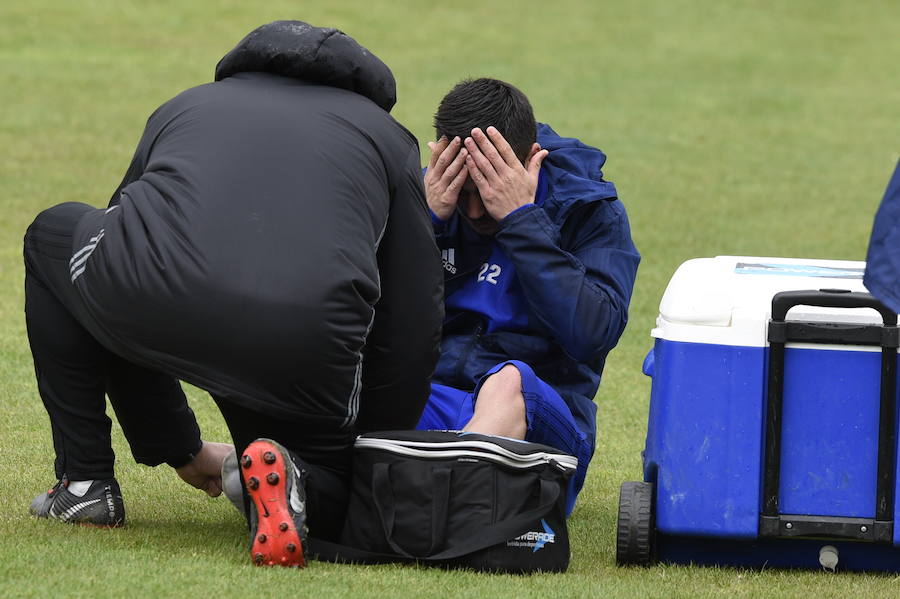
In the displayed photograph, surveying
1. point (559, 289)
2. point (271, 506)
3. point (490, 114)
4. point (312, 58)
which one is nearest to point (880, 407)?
point (559, 289)

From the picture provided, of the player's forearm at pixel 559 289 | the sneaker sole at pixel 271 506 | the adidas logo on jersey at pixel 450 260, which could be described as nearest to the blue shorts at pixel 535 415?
the player's forearm at pixel 559 289

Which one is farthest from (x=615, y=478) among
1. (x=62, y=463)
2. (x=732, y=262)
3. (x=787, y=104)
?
(x=787, y=104)

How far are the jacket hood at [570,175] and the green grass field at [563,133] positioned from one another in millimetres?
957

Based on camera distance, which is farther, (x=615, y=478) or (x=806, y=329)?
(x=615, y=478)

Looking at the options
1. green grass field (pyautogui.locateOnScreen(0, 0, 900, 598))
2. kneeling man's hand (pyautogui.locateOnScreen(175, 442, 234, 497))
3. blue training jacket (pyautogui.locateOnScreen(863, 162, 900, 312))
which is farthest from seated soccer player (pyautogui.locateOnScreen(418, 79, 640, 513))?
blue training jacket (pyautogui.locateOnScreen(863, 162, 900, 312))

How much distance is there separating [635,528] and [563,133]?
38.3 feet

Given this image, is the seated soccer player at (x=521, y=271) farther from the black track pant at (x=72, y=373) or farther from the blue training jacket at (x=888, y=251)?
the blue training jacket at (x=888, y=251)

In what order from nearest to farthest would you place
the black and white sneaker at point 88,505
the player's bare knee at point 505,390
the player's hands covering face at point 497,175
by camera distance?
the black and white sneaker at point 88,505 → the player's bare knee at point 505,390 → the player's hands covering face at point 497,175

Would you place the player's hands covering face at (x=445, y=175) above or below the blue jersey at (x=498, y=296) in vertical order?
above

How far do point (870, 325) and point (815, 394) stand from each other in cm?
22

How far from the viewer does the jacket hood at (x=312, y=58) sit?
405cm

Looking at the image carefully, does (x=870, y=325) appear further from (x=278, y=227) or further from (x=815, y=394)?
(x=278, y=227)

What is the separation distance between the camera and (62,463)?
4.20m

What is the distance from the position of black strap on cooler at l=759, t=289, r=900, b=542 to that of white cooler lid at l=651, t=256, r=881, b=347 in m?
0.04
